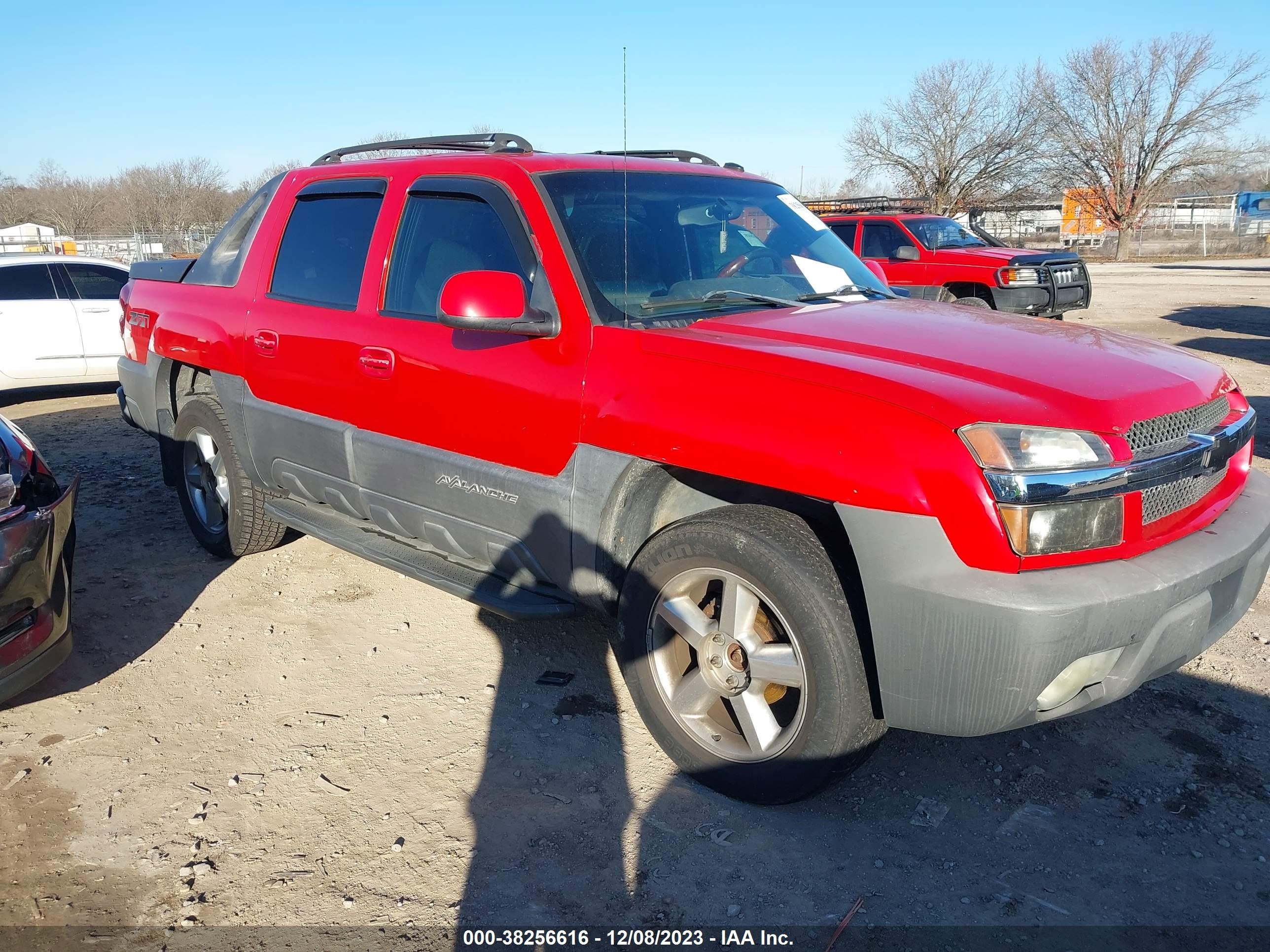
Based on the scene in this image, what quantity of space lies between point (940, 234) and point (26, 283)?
11.5 metres

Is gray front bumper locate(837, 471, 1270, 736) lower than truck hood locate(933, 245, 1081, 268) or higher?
lower

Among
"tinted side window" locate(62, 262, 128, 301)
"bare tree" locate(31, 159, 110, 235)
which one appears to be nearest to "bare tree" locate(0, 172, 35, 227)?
"bare tree" locate(31, 159, 110, 235)

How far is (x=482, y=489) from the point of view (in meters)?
3.47

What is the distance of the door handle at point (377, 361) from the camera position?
369 centimetres

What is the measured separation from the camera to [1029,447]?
2.37 metres

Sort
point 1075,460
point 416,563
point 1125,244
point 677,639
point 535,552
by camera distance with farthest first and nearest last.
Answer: point 1125,244, point 416,563, point 535,552, point 677,639, point 1075,460

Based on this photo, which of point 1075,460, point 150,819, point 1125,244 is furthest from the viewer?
point 1125,244

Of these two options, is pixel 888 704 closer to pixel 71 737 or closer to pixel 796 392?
pixel 796 392

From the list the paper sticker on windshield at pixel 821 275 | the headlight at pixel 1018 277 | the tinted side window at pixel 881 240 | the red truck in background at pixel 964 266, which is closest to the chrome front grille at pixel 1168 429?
the paper sticker on windshield at pixel 821 275

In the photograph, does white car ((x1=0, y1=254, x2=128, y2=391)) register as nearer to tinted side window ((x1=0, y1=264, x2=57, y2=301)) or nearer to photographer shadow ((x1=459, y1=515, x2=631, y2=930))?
tinted side window ((x1=0, y1=264, x2=57, y2=301))

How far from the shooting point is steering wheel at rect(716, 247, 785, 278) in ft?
11.8

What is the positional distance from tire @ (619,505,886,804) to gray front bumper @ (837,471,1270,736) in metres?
0.14

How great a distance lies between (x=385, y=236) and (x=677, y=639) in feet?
6.76

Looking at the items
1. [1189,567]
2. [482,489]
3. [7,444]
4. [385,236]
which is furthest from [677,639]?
[7,444]
